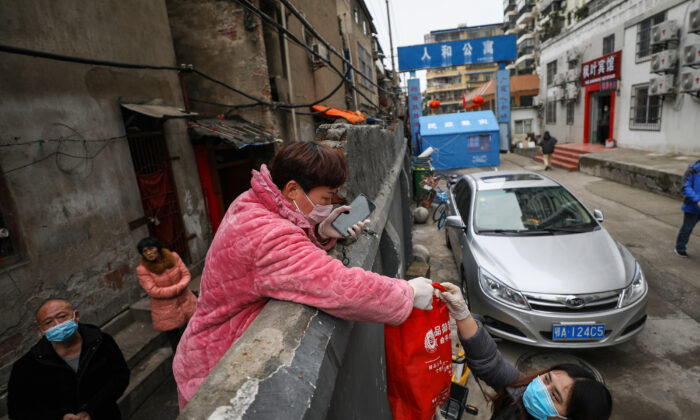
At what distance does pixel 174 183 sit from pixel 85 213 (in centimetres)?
184

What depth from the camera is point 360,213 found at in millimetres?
2002

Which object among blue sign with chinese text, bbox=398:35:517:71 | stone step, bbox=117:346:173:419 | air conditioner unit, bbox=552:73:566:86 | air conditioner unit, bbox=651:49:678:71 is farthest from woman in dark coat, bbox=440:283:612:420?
air conditioner unit, bbox=552:73:566:86

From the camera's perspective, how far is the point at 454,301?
5.22 ft

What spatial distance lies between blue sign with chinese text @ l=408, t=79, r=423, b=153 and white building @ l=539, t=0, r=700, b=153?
8784 mm

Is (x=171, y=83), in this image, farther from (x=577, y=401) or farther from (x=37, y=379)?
(x=577, y=401)

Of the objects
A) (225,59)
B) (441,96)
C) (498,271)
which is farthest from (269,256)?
(441,96)

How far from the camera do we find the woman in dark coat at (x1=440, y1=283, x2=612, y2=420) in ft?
4.57

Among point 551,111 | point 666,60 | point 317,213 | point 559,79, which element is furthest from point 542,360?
point 551,111

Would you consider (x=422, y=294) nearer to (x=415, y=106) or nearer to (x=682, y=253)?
(x=682, y=253)

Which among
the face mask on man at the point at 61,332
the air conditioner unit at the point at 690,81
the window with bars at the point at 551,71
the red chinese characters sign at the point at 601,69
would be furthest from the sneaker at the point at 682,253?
the window with bars at the point at 551,71

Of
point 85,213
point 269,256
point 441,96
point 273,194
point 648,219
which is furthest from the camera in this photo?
point 441,96

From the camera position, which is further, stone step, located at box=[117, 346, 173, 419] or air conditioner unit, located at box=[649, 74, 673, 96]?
air conditioner unit, located at box=[649, 74, 673, 96]

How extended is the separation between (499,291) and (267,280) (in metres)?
3.39

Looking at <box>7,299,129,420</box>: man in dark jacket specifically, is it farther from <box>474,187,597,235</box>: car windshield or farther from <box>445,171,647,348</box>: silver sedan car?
<box>474,187,597,235</box>: car windshield
